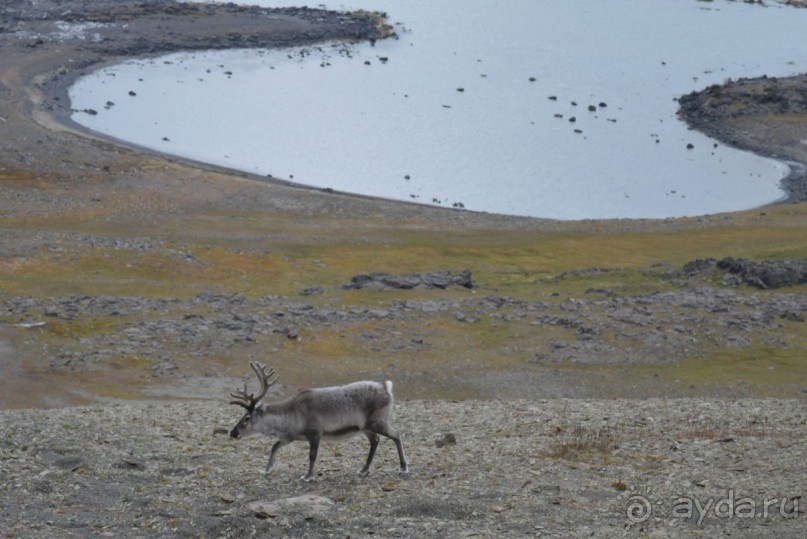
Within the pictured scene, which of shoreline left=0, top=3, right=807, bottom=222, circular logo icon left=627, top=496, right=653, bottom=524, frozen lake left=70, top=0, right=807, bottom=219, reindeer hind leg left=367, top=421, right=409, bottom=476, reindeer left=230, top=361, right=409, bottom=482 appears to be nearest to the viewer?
circular logo icon left=627, top=496, right=653, bottom=524

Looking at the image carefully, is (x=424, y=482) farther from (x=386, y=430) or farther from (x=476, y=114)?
(x=476, y=114)

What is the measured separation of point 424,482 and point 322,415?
2.22 metres

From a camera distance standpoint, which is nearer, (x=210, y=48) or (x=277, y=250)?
(x=277, y=250)

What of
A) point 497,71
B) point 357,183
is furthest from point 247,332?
point 497,71

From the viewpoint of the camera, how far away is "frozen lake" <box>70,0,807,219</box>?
81.9 m

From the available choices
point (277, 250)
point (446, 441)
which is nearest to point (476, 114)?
point (277, 250)

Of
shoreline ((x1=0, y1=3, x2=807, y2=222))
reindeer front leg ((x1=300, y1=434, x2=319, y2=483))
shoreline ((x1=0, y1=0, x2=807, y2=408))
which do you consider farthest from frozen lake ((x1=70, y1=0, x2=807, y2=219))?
reindeer front leg ((x1=300, y1=434, x2=319, y2=483))

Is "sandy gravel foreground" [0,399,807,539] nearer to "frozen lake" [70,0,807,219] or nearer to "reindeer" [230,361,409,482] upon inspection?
"reindeer" [230,361,409,482]

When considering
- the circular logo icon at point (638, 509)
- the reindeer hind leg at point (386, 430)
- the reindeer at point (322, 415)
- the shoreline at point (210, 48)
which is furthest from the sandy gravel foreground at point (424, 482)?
the shoreline at point (210, 48)

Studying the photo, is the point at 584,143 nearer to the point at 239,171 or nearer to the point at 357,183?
the point at 357,183

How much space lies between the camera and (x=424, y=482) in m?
19.4

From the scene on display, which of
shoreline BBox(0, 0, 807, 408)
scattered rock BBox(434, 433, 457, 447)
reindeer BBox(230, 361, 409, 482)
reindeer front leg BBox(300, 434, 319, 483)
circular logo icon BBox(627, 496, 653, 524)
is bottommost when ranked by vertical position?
shoreline BBox(0, 0, 807, 408)

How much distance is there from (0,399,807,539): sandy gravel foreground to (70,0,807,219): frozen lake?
52604 millimetres

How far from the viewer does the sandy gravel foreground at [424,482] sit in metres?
17.1
